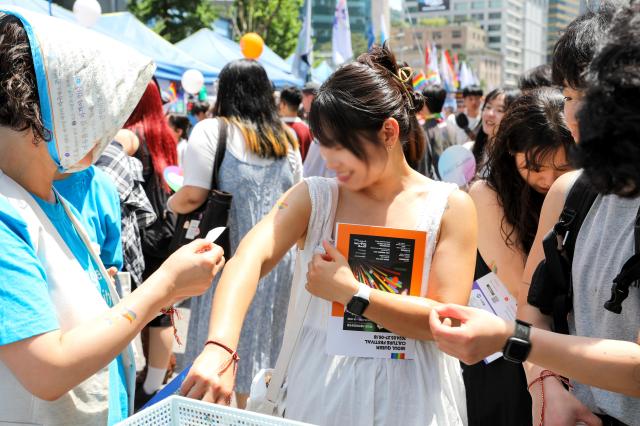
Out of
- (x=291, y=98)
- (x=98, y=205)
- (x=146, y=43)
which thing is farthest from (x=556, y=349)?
(x=146, y=43)

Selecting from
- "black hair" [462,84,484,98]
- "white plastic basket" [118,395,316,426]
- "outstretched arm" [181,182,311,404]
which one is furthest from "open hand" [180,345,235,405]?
"black hair" [462,84,484,98]

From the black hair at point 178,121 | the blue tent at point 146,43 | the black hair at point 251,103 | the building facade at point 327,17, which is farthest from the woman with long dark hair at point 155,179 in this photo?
the building facade at point 327,17

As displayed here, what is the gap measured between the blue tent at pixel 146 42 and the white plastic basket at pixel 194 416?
31.4 ft

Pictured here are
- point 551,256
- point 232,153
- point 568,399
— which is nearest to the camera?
point 568,399

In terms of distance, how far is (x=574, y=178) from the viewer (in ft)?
6.09

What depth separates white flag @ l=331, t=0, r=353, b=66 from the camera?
12938mm

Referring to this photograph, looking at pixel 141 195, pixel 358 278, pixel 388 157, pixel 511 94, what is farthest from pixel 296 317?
pixel 511 94

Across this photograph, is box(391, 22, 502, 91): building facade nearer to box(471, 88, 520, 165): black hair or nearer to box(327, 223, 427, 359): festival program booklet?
box(471, 88, 520, 165): black hair

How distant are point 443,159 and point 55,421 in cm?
241

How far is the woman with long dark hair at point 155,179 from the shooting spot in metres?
4.21

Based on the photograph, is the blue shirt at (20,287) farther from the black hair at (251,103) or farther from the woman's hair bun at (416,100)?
the black hair at (251,103)

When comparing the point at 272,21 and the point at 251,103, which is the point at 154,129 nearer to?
the point at 251,103

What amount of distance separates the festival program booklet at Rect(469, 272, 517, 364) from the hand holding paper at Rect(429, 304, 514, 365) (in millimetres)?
866

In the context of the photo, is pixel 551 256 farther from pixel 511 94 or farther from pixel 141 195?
pixel 511 94
